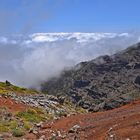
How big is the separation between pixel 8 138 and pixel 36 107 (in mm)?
21397

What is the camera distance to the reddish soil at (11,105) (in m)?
48.3

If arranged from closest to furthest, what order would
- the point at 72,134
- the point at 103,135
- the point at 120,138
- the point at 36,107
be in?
the point at 120,138
the point at 103,135
the point at 72,134
the point at 36,107

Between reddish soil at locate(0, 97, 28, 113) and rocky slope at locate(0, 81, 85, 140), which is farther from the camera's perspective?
reddish soil at locate(0, 97, 28, 113)

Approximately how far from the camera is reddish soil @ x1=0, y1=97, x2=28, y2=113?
4829 centimetres

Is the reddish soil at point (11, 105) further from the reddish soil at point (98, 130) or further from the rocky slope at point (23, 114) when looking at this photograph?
the reddish soil at point (98, 130)

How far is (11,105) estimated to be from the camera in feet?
166

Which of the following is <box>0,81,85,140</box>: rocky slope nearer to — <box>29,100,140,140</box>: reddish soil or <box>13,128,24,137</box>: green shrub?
<box>13,128,24,137</box>: green shrub

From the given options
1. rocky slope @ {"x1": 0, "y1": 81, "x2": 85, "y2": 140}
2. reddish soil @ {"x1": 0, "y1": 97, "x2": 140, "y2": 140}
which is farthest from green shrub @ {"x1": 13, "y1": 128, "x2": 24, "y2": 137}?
reddish soil @ {"x1": 0, "y1": 97, "x2": 140, "y2": 140}

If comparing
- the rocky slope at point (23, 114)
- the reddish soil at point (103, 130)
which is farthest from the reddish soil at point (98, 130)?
the rocky slope at point (23, 114)

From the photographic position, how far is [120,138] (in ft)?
78.9

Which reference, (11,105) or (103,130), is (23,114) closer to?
(11,105)

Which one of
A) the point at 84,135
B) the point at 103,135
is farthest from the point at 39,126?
the point at 103,135

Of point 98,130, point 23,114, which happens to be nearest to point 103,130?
point 98,130

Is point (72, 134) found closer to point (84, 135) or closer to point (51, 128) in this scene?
point (84, 135)
